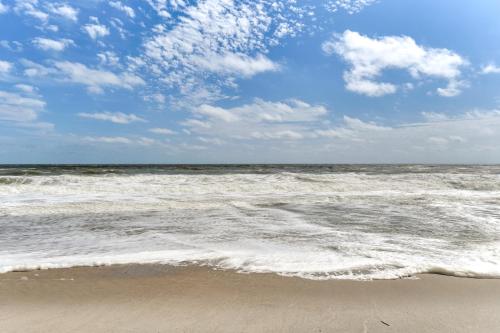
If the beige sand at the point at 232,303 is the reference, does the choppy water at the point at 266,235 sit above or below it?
above

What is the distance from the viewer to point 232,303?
3170 mm

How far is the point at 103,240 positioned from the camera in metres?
5.79

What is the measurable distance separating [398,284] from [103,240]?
458 centimetres

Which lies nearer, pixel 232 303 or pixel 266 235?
pixel 232 303

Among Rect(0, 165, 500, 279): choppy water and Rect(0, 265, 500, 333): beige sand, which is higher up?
Rect(0, 165, 500, 279): choppy water

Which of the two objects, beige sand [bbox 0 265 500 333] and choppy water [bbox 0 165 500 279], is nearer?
beige sand [bbox 0 265 500 333]

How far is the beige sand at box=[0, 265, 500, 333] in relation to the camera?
9.00ft

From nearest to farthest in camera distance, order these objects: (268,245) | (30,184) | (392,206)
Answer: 1. (268,245)
2. (392,206)
3. (30,184)

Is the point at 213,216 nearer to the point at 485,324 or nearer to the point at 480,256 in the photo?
the point at 480,256

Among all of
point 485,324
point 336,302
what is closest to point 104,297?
point 336,302

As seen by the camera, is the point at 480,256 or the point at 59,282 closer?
the point at 59,282

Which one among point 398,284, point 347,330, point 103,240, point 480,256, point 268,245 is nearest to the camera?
point 347,330

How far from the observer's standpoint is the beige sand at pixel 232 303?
2.74 metres

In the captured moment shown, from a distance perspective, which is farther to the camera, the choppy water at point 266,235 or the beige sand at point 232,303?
the choppy water at point 266,235
